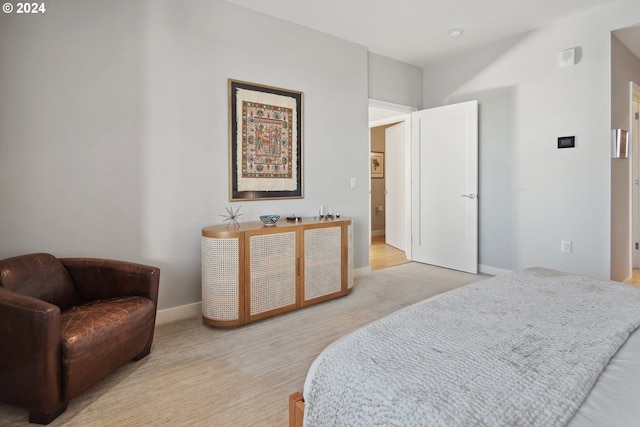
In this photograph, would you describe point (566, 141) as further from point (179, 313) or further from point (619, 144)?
point (179, 313)

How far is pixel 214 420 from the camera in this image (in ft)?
5.38

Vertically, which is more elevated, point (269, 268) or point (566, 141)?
point (566, 141)

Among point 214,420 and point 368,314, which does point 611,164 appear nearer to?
point 368,314

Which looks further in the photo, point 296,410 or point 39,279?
point 39,279

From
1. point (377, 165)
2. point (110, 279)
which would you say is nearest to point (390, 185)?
point (377, 165)

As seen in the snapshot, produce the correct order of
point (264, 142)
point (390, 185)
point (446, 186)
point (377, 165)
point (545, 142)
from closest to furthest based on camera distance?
point (264, 142)
point (545, 142)
point (446, 186)
point (390, 185)
point (377, 165)

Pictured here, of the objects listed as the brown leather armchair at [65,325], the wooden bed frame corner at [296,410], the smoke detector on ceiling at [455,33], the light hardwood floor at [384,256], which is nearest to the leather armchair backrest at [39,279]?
the brown leather armchair at [65,325]

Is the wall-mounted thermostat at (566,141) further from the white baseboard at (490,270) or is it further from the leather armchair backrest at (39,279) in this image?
the leather armchair backrest at (39,279)

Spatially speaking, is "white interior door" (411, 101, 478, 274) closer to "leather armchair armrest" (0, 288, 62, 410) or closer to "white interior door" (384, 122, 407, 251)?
"white interior door" (384, 122, 407, 251)

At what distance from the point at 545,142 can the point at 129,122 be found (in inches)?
157

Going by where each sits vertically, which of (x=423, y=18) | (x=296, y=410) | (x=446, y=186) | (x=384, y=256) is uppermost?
(x=423, y=18)

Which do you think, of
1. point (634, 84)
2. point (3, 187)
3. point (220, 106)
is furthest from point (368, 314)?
point (634, 84)

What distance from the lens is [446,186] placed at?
4523mm

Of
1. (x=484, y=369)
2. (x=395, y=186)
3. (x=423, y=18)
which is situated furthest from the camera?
(x=395, y=186)
